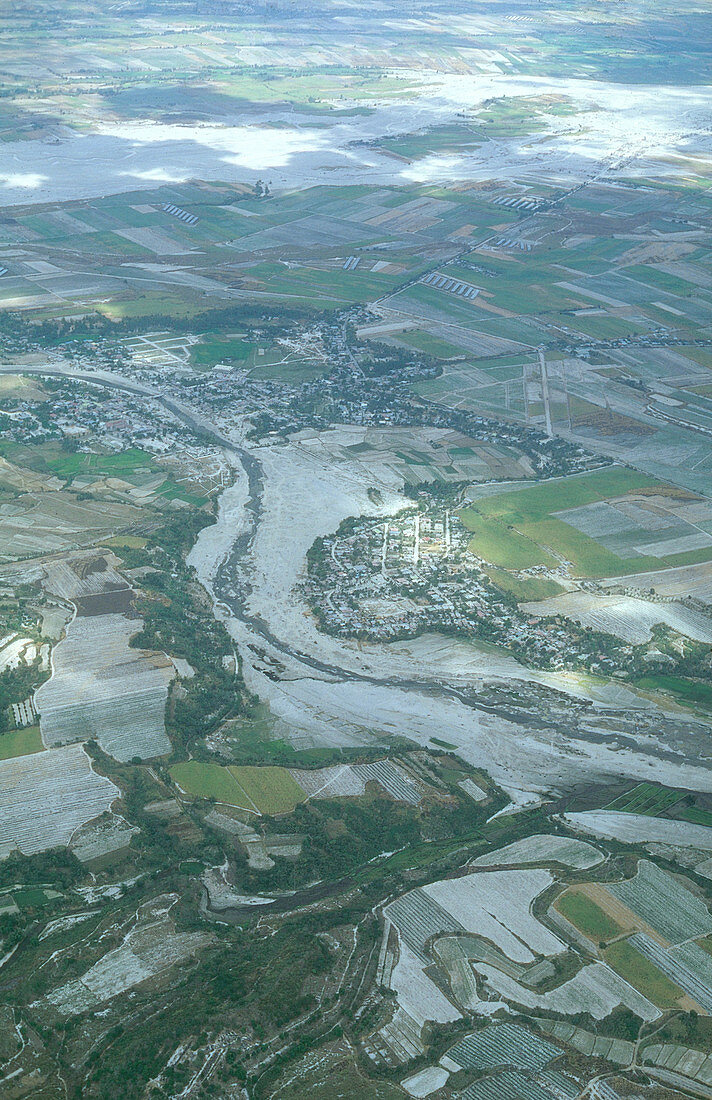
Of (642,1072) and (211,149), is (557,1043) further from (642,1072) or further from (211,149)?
(211,149)

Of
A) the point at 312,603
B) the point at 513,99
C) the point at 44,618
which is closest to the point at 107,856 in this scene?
the point at 44,618

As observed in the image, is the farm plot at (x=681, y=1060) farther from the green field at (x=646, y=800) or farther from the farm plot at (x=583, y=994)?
the green field at (x=646, y=800)

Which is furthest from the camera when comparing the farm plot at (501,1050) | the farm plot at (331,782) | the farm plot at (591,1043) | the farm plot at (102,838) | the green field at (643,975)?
the farm plot at (331,782)

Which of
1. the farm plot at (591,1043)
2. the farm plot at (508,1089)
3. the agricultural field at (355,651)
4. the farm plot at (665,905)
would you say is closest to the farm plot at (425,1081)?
the agricultural field at (355,651)

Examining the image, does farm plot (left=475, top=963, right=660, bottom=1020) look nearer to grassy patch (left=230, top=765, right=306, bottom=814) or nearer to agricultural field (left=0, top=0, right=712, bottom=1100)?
agricultural field (left=0, top=0, right=712, bottom=1100)

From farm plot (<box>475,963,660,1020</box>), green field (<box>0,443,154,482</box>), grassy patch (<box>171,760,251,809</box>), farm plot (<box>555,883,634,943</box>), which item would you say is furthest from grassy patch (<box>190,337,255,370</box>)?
farm plot (<box>475,963,660,1020</box>)

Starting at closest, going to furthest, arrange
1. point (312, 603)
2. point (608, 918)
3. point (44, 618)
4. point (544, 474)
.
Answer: point (608, 918), point (44, 618), point (312, 603), point (544, 474)
